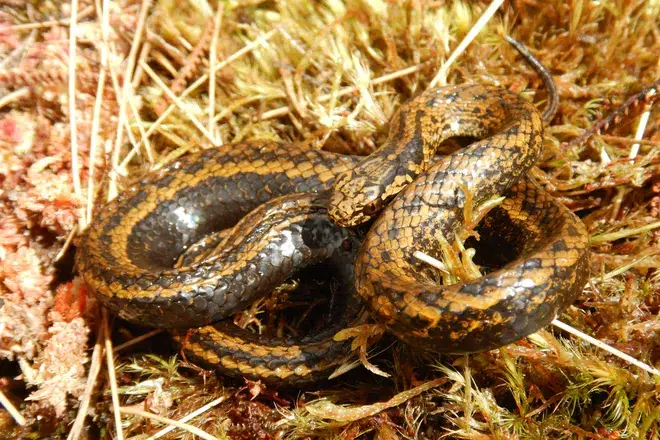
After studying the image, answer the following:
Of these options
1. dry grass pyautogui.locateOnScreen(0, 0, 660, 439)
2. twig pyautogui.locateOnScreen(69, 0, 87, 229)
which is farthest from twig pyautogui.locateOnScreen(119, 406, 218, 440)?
twig pyautogui.locateOnScreen(69, 0, 87, 229)

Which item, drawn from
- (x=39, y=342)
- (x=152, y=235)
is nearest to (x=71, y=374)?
(x=39, y=342)

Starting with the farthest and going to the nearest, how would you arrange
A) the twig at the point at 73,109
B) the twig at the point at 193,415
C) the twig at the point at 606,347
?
the twig at the point at 73,109, the twig at the point at 193,415, the twig at the point at 606,347

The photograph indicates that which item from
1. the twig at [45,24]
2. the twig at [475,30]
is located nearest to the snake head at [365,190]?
the twig at [475,30]

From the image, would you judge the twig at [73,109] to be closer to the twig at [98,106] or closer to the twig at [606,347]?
the twig at [98,106]

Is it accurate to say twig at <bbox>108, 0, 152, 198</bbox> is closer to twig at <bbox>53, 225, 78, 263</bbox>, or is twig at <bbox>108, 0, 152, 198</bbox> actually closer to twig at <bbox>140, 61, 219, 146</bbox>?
twig at <bbox>140, 61, 219, 146</bbox>

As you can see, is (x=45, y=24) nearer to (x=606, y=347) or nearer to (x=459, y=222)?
(x=459, y=222)

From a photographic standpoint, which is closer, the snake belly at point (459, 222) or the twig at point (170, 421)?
the snake belly at point (459, 222)

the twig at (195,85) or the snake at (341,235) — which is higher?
the twig at (195,85)
